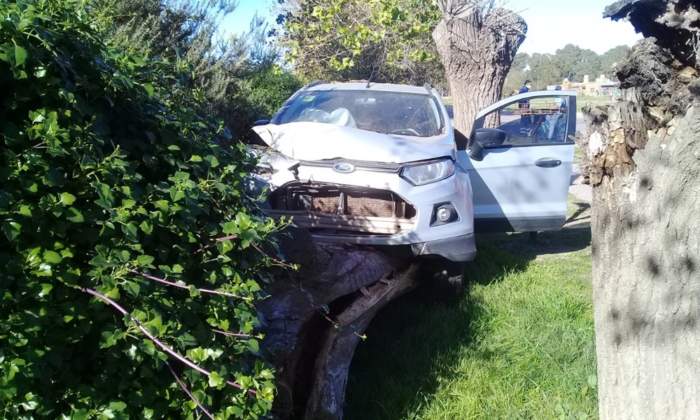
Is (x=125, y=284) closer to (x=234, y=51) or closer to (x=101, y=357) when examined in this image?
(x=101, y=357)

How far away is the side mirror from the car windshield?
1.74ft

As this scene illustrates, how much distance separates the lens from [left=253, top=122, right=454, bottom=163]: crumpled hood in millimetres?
4672

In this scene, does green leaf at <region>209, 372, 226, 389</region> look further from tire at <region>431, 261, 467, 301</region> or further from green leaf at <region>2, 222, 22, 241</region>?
tire at <region>431, 261, 467, 301</region>

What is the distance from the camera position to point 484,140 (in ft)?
20.5

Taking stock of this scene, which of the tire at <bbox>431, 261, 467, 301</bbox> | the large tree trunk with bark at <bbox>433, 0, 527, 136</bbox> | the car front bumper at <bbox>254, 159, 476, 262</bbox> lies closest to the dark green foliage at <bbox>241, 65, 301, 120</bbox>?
the large tree trunk with bark at <bbox>433, 0, 527, 136</bbox>

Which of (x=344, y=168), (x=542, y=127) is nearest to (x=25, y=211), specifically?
(x=344, y=168)

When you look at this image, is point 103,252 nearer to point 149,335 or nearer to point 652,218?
point 149,335

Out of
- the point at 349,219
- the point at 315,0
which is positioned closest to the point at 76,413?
the point at 349,219

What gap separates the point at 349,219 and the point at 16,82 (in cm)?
302

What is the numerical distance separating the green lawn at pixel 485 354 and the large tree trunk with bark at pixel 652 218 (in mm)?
1209

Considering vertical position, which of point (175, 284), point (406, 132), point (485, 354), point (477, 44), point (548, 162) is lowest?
point (485, 354)

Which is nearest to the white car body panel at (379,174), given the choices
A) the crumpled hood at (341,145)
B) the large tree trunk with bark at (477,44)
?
the crumpled hood at (341,145)

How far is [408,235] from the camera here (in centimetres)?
A: 461

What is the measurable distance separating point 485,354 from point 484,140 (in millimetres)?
2519
